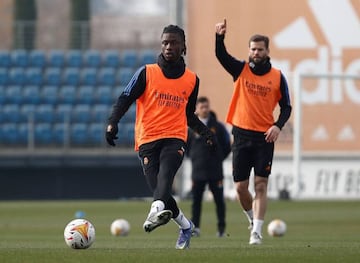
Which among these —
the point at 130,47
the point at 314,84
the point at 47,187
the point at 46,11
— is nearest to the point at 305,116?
the point at 314,84

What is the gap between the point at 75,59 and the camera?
3647 cm

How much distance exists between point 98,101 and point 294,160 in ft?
29.8

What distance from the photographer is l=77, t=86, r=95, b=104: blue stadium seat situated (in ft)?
117

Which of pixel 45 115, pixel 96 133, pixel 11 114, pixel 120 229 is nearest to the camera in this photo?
pixel 120 229

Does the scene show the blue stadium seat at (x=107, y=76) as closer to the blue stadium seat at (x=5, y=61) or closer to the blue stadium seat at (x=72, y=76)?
the blue stadium seat at (x=72, y=76)


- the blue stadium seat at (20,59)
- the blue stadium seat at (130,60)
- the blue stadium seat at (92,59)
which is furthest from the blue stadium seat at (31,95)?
the blue stadium seat at (130,60)

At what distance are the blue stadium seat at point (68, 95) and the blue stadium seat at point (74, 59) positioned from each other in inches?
38.8

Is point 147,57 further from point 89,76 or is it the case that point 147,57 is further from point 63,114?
point 63,114

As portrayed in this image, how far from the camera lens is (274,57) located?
30.8m

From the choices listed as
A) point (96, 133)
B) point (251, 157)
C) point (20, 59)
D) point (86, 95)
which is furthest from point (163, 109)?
point (20, 59)

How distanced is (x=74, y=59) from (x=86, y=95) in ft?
4.74

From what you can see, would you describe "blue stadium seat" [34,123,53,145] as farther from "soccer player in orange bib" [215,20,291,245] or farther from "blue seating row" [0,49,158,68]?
"soccer player in orange bib" [215,20,291,245]

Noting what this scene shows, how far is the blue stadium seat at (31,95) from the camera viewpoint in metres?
35.7

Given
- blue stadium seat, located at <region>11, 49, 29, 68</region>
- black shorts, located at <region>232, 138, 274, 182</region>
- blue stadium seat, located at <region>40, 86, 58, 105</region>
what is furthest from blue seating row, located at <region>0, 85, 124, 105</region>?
black shorts, located at <region>232, 138, 274, 182</region>
